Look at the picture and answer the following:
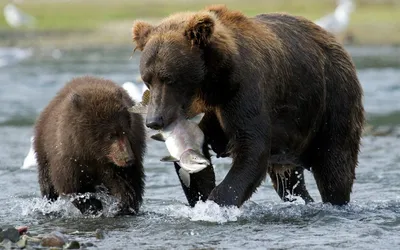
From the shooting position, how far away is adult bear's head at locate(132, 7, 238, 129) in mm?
6820

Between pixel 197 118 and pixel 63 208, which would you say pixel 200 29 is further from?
pixel 63 208

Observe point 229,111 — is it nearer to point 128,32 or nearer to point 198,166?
point 198,166

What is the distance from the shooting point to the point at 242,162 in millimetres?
7223

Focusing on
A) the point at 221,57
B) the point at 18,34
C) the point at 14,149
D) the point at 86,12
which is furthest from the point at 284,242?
the point at 86,12

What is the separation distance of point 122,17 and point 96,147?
33.0 metres

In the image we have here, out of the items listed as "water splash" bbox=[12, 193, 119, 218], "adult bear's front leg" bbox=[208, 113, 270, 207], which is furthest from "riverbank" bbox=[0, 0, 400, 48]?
"adult bear's front leg" bbox=[208, 113, 270, 207]

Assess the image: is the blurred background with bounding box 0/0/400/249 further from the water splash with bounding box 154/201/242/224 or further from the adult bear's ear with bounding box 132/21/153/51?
the adult bear's ear with bounding box 132/21/153/51

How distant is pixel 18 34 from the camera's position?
37.3m

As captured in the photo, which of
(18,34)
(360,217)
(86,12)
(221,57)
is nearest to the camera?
(221,57)

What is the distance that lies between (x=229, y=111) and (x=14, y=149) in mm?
6212

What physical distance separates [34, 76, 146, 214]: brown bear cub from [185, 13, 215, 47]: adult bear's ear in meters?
1.33

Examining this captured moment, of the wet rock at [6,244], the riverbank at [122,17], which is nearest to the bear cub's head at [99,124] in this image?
the wet rock at [6,244]

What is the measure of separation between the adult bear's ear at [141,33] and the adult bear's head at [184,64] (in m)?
0.05

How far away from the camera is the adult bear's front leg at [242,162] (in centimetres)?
721
